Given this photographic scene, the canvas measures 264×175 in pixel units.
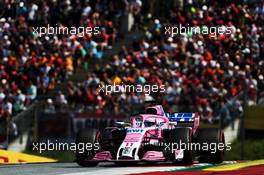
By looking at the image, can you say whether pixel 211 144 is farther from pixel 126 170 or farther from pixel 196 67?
pixel 196 67

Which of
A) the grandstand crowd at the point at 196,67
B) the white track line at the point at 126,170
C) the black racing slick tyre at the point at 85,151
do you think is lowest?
the white track line at the point at 126,170

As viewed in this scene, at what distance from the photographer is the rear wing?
17806 millimetres

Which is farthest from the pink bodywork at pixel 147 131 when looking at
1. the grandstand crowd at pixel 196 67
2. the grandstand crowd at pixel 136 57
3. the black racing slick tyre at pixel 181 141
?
the grandstand crowd at pixel 136 57

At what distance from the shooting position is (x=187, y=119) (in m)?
17.9

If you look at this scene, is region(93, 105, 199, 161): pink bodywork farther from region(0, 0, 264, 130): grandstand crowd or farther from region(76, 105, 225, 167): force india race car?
region(0, 0, 264, 130): grandstand crowd

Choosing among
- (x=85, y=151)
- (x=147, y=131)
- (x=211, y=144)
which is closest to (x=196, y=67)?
(x=211, y=144)

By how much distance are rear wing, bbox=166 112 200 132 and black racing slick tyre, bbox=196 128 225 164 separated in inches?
37.0

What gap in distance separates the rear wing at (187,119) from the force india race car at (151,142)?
0.76ft

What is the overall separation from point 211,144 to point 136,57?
10422mm

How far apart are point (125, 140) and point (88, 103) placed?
8.42 meters

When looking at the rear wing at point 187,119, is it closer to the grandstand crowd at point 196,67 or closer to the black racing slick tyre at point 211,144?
the black racing slick tyre at point 211,144

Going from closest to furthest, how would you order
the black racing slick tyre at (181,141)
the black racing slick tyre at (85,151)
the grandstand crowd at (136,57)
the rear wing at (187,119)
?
1. the black racing slick tyre at (181,141)
2. the black racing slick tyre at (85,151)
3. the rear wing at (187,119)
4. the grandstand crowd at (136,57)

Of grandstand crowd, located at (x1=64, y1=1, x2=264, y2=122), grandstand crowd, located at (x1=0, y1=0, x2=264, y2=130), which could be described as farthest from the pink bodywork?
grandstand crowd, located at (x1=0, y1=0, x2=264, y2=130)

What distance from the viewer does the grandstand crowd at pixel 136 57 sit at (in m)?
23.7
